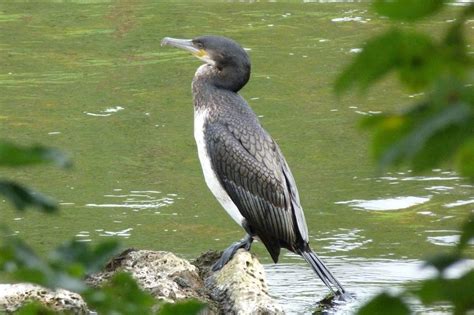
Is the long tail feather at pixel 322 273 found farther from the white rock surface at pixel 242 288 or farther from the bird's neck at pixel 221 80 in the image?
the bird's neck at pixel 221 80

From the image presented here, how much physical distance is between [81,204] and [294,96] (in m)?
3.25

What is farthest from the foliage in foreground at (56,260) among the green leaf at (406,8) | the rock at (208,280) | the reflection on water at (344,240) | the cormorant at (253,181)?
the reflection on water at (344,240)

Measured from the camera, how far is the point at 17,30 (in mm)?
13672

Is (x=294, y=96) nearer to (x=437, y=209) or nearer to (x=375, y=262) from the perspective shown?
(x=437, y=209)

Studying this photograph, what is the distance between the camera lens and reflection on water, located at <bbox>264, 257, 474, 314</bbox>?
22.0 feet

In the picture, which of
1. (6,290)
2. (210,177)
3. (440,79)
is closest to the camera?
(440,79)

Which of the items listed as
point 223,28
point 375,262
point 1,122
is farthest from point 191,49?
point 223,28

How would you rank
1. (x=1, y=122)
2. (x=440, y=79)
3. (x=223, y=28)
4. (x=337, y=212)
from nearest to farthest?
1. (x=440, y=79)
2. (x=337, y=212)
3. (x=1, y=122)
4. (x=223, y=28)

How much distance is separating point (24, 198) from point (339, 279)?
628 centimetres

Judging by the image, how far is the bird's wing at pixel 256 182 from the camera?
6523 millimetres

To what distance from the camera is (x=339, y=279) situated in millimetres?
7172

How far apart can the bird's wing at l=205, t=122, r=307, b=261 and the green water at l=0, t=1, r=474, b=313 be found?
46cm

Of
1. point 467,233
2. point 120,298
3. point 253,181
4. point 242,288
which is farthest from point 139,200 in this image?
point 467,233

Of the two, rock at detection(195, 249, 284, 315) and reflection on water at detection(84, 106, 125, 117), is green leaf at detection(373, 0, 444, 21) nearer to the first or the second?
rock at detection(195, 249, 284, 315)
